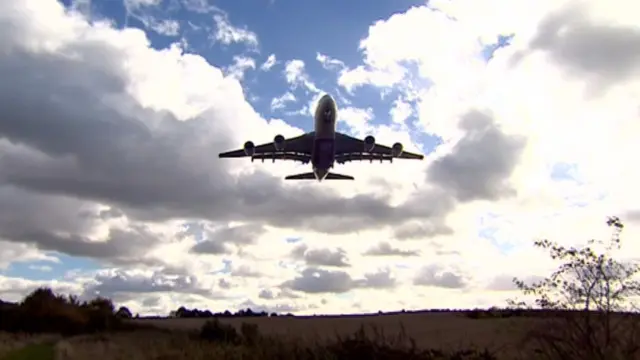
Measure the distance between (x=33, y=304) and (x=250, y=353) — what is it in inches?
2101

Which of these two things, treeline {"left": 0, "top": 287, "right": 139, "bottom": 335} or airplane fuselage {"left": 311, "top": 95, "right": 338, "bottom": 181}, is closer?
airplane fuselage {"left": 311, "top": 95, "right": 338, "bottom": 181}

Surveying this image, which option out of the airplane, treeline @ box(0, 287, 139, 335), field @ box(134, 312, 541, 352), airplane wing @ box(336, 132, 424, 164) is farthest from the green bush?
airplane wing @ box(336, 132, 424, 164)

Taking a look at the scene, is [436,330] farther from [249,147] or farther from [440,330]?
[249,147]

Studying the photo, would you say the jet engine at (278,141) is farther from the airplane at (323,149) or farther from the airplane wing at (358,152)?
the airplane wing at (358,152)

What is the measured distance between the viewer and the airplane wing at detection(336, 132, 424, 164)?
55.6m

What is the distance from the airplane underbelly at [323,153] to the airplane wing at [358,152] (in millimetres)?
2832

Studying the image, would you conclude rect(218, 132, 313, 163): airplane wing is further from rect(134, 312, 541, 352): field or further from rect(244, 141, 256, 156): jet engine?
rect(134, 312, 541, 352): field

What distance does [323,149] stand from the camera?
5159cm

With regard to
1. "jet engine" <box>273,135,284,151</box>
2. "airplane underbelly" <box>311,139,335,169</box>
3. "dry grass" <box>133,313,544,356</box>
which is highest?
"jet engine" <box>273,135,284,151</box>

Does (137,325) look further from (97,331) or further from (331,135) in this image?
(331,135)

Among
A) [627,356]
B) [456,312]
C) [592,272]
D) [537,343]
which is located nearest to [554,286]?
[592,272]

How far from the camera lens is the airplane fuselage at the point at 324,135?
160ft

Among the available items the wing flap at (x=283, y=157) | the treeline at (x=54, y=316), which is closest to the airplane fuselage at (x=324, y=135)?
the wing flap at (x=283, y=157)

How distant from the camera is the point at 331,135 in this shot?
50281 mm
